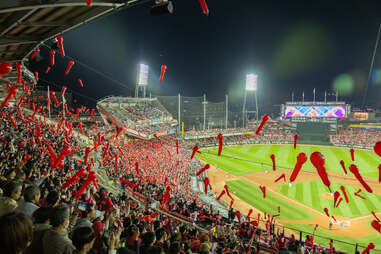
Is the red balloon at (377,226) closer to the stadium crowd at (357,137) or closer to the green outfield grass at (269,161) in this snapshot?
the green outfield grass at (269,161)

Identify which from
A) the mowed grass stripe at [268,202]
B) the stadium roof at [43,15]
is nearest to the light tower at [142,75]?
the mowed grass stripe at [268,202]

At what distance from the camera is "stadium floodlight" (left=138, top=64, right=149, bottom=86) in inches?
1940

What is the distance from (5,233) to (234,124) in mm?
77499

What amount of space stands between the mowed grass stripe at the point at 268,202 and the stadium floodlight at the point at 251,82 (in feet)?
138

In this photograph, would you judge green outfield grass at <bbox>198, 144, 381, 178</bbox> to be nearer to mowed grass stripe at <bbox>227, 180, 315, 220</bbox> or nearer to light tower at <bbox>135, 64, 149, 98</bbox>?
mowed grass stripe at <bbox>227, 180, 315, 220</bbox>

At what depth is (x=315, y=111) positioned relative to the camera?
56188 mm

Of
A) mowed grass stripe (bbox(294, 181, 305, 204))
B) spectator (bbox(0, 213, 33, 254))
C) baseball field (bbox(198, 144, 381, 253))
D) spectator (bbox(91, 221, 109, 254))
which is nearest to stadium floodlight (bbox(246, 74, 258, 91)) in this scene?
baseball field (bbox(198, 144, 381, 253))

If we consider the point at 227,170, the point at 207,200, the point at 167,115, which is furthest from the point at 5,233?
the point at 167,115

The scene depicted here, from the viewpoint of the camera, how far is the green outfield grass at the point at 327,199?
18.3 meters

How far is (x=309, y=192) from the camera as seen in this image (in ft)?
74.7

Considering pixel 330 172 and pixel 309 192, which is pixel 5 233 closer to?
pixel 309 192

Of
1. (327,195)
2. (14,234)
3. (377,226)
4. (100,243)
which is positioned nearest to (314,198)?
(327,195)

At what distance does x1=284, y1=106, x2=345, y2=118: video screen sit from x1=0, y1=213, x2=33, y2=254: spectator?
209ft

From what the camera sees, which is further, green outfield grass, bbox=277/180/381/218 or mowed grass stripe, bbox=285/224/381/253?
green outfield grass, bbox=277/180/381/218
